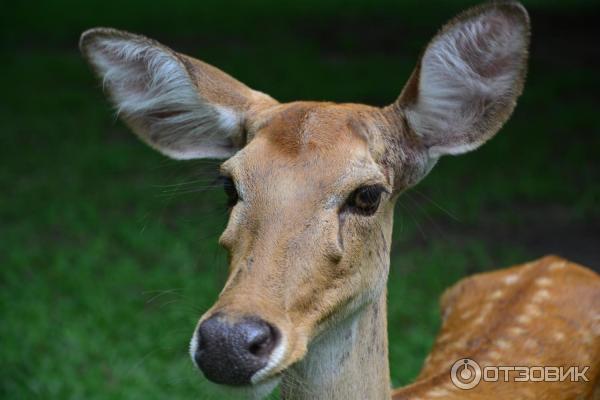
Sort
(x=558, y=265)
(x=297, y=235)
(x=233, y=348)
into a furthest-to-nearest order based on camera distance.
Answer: (x=558, y=265) < (x=297, y=235) < (x=233, y=348)

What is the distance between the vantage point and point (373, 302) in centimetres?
312

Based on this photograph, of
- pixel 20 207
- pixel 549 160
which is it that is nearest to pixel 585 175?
pixel 549 160

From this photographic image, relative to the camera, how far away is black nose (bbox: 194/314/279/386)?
241 cm

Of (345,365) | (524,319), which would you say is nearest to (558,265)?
(524,319)

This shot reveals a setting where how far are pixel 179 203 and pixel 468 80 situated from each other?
6.24 meters

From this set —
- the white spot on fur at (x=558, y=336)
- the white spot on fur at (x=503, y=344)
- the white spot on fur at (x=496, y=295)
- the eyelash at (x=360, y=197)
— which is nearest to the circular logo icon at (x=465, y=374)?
the white spot on fur at (x=503, y=344)

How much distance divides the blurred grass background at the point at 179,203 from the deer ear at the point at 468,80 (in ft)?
1.42

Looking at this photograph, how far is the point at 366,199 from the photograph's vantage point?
2918mm

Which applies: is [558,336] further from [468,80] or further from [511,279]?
[468,80]

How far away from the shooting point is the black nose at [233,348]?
2.41 m

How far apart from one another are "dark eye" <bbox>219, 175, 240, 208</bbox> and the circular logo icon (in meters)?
1.33

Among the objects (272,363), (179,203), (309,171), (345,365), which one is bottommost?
(179,203)

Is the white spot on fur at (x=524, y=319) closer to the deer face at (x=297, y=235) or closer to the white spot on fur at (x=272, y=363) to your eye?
the deer face at (x=297, y=235)

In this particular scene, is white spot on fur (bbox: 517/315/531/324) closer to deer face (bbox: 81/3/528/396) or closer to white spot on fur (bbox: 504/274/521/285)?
white spot on fur (bbox: 504/274/521/285)
